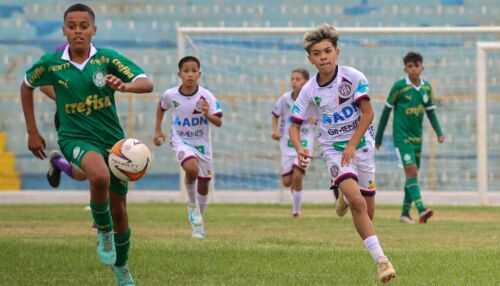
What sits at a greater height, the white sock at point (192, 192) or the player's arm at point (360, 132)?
the player's arm at point (360, 132)

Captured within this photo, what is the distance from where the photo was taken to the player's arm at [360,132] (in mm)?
7770

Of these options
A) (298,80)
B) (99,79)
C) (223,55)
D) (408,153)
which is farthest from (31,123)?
(223,55)

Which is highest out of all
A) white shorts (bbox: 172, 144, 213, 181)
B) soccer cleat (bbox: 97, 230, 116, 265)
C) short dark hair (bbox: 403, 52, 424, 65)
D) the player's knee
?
the player's knee

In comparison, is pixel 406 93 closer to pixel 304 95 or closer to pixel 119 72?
pixel 304 95

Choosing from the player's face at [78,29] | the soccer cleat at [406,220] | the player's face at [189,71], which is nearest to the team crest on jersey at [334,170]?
the player's face at [78,29]

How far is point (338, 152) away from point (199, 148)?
13.9 feet

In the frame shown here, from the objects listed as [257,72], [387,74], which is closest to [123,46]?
[257,72]

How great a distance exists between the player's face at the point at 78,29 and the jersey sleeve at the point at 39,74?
222 millimetres

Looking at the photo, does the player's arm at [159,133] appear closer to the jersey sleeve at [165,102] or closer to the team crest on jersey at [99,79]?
the jersey sleeve at [165,102]

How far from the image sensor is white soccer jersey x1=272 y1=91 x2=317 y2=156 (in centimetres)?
1559

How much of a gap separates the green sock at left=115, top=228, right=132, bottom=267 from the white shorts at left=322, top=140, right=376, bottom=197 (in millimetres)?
1607

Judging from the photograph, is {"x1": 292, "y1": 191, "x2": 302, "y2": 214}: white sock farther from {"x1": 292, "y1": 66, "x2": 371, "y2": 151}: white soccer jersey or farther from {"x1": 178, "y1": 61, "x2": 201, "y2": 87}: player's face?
{"x1": 292, "y1": 66, "x2": 371, "y2": 151}: white soccer jersey

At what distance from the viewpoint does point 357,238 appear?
1140cm

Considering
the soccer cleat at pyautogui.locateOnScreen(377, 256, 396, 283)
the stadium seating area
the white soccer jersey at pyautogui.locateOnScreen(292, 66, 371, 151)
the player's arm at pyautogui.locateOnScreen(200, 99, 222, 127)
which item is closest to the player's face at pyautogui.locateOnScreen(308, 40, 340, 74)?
the white soccer jersey at pyautogui.locateOnScreen(292, 66, 371, 151)
